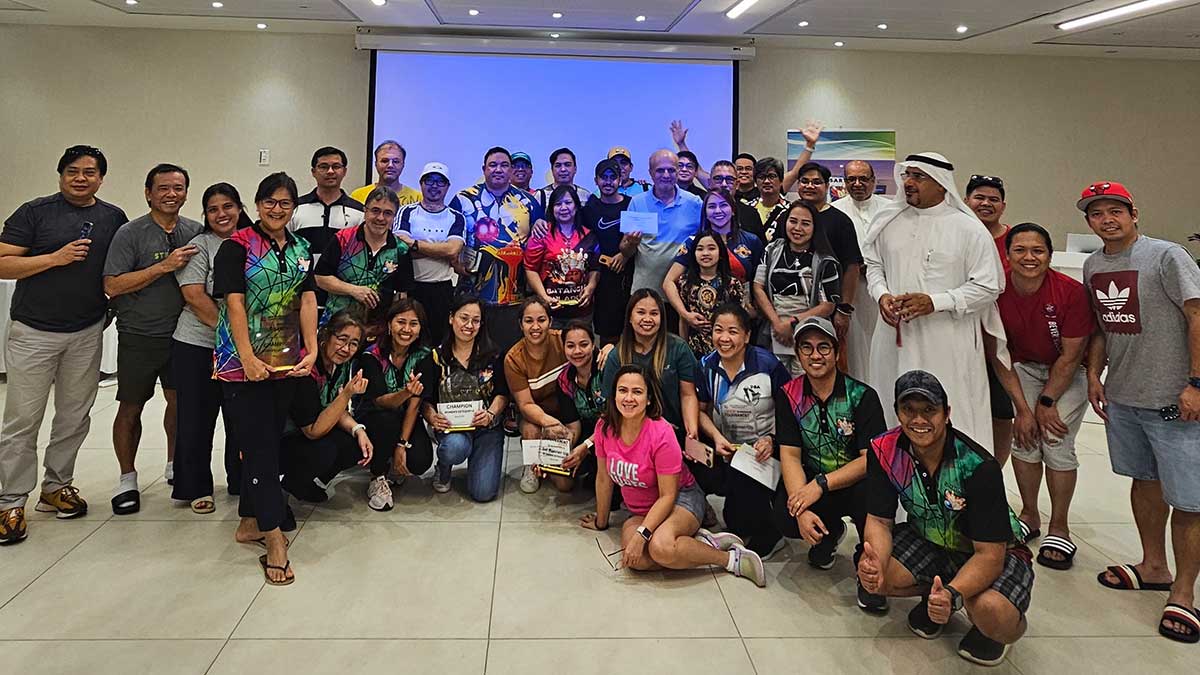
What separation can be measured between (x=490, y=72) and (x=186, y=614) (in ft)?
21.7

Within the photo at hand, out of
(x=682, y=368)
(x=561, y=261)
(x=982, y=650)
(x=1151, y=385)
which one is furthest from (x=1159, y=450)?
(x=561, y=261)

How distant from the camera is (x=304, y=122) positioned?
7719mm

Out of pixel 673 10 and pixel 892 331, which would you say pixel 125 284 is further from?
pixel 673 10

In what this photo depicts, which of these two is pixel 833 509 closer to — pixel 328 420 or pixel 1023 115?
pixel 328 420

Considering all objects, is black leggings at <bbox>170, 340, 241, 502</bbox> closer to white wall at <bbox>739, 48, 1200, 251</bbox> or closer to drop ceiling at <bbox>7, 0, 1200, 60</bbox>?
drop ceiling at <bbox>7, 0, 1200, 60</bbox>

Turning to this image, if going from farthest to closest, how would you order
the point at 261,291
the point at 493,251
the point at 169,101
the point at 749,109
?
1. the point at 749,109
2. the point at 169,101
3. the point at 493,251
4. the point at 261,291

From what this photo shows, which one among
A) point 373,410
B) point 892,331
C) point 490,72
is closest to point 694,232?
point 892,331

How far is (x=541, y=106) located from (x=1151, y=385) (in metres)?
6.57

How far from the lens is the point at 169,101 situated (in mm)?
7609

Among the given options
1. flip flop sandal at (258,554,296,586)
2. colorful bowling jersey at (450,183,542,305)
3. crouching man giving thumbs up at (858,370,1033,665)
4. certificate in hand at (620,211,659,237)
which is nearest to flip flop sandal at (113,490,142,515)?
flip flop sandal at (258,554,296,586)

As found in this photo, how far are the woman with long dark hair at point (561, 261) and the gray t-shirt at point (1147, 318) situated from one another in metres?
2.43

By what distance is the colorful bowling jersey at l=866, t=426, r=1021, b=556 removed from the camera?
213 cm

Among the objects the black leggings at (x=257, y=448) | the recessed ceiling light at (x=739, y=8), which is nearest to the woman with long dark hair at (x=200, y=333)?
the black leggings at (x=257, y=448)

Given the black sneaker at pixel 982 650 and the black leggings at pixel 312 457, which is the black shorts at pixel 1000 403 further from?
the black leggings at pixel 312 457
